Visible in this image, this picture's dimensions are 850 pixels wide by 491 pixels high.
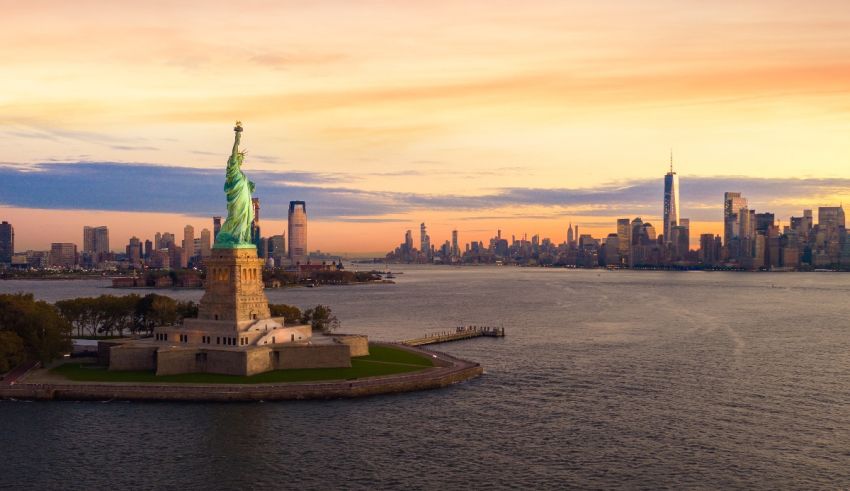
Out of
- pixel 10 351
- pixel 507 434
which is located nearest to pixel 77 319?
pixel 10 351

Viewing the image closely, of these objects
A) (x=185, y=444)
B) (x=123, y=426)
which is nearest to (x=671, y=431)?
(x=185, y=444)

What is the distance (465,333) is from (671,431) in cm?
5421

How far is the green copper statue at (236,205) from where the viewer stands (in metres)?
74.5

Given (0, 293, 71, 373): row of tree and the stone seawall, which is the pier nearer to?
the stone seawall

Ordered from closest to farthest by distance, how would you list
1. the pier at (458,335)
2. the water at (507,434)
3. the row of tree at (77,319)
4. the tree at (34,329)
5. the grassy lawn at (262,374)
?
1. the water at (507,434)
2. the grassy lawn at (262,374)
3. the row of tree at (77,319)
4. the tree at (34,329)
5. the pier at (458,335)

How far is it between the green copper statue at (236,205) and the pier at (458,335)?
29.3 m

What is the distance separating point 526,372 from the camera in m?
75.9

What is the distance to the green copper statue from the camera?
74500mm

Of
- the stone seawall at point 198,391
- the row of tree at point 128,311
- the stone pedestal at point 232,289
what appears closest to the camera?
the stone seawall at point 198,391

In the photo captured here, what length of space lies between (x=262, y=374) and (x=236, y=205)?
1674 centimetres

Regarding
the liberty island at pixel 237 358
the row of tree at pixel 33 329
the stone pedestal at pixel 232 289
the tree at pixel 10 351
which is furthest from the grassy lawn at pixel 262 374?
the stone pedestal at pixel 232 289

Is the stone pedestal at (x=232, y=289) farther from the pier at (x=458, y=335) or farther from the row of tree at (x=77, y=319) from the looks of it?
the pier at (x=458, y=335)

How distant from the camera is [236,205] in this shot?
247 ft

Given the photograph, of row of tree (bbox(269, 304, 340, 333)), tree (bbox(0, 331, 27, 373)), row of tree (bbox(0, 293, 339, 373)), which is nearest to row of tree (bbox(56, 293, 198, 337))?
row of tree (bbox(0, 293, 339, 373))
